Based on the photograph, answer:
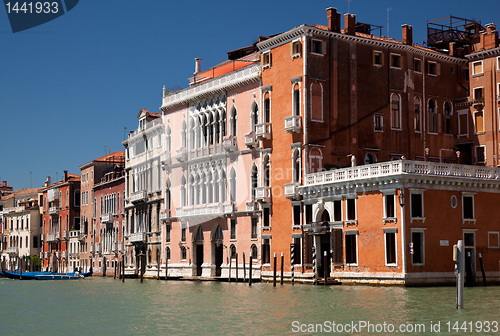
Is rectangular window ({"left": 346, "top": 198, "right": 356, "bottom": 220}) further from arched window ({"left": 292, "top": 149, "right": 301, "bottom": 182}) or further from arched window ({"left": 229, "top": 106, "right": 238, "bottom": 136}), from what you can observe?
arched window ({"left": 229, "top": 106, "right": 238, "bottom": 136})

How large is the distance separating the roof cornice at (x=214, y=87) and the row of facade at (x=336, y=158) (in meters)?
0.11

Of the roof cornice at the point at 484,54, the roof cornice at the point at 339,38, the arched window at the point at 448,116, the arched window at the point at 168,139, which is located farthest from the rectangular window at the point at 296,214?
the arched window at the point at 168,139

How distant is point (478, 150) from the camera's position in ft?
136

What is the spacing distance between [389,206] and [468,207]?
4.02 metres

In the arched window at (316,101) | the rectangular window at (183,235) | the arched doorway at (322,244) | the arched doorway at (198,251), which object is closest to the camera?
the arched doorway at (322,244)

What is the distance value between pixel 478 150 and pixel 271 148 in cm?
1125

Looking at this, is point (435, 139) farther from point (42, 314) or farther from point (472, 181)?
point (42, 314)

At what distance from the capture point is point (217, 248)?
45.5 meters

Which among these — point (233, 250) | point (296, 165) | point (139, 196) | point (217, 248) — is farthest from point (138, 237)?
point (296, 165)

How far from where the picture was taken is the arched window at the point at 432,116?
42.2 metres

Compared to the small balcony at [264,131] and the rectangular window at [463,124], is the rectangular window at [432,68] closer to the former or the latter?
the rectangular window at [463,124]

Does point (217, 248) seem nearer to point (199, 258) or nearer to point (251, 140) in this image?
point (199, 258)

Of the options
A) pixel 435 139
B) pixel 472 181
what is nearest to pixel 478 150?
pixel 435 139

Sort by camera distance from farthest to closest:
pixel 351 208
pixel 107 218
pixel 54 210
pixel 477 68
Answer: pixel 54 210
pixel 107 218
pixel 477 68
pixel 351 208
